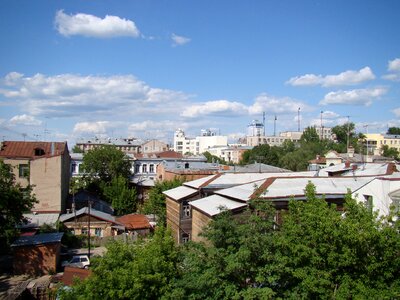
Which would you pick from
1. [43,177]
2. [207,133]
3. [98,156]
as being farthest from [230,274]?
[207,133]

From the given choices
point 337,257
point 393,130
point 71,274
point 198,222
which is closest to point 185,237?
point 198,222

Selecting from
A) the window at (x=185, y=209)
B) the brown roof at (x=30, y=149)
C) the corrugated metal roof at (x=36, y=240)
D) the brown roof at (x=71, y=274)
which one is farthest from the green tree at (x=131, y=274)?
the brown roof at (x=30, y=149)

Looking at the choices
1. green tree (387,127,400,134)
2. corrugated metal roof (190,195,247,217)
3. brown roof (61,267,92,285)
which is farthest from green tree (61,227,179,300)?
green tree (387,127,400,134)

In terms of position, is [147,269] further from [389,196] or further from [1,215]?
[1,215]

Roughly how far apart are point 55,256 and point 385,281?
1865 cm

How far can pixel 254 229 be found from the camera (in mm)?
13398

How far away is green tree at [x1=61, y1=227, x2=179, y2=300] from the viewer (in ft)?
41.7

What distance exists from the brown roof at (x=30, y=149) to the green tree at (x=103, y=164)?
26.3ft

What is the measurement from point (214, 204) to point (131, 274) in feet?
Answer: 33.8

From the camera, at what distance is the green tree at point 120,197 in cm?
4412

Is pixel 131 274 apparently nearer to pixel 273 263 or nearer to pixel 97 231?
pixel 273 263

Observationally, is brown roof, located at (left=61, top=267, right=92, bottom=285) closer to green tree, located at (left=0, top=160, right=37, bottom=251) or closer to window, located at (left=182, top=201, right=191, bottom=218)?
green tree, located at (left=0, top=160, right=37, bottom=251)

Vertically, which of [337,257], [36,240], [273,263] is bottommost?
[36,240]

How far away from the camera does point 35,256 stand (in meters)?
23.4
